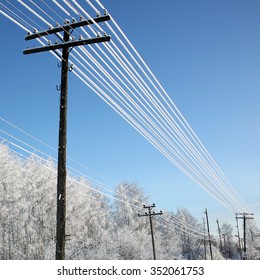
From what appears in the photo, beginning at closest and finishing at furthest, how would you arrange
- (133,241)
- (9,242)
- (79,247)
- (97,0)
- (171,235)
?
1. (97,0)
2. (9,242)
3. (79,247)
4. (133,241)
5. (171,235)

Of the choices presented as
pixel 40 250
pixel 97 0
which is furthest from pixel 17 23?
pixel 40 250

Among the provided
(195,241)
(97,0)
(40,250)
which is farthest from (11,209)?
(195,241)

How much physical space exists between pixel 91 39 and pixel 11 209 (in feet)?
90.2

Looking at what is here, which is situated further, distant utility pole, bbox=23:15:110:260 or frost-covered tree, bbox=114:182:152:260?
frost-covered tree, bbox=114:182:152:260

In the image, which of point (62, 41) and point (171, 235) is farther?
point (171, 235)

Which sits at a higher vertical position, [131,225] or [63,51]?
[63,51]

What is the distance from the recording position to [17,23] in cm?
1137

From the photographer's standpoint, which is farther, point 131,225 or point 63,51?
point 131,225

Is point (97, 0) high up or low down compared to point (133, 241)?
up

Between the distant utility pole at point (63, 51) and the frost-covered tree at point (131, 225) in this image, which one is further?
the frost-covered tree at point (131, 225)

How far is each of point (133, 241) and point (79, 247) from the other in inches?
348
